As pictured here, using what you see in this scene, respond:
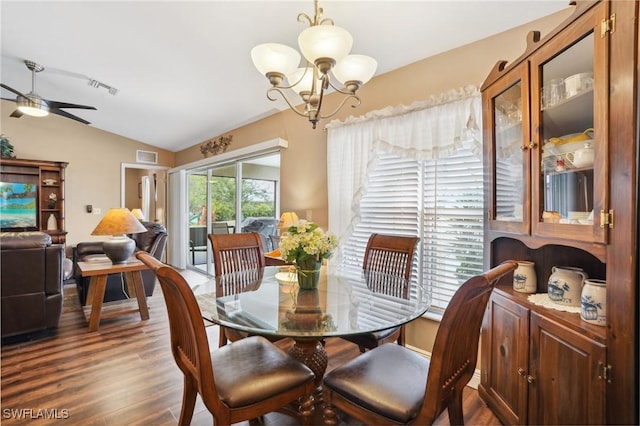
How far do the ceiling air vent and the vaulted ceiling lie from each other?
195cm

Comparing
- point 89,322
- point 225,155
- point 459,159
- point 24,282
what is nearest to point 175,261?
point 225,155

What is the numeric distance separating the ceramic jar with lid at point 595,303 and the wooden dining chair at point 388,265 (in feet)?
2.88

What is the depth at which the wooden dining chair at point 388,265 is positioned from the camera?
6.53 ft

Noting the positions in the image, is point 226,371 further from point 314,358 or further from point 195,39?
point 195,39

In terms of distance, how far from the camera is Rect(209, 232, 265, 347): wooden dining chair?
238cm

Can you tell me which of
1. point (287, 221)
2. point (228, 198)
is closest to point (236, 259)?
point (287, 221)

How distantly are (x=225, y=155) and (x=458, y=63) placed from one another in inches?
145

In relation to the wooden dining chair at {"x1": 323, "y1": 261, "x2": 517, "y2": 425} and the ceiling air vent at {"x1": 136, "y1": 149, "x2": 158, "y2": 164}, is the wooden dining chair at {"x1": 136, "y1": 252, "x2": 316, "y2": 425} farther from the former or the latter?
the ceiling air vent at {"x1": 136, "y1": 149, "x2": 158, "y2": 164}

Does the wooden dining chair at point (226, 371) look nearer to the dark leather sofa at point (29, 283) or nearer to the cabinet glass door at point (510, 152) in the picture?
the cabinet glass door at point (510, 152)

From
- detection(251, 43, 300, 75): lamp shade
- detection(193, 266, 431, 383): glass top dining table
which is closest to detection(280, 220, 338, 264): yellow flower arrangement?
detection(193, 266, 431, 383): glass top dining table

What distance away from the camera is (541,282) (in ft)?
5.84

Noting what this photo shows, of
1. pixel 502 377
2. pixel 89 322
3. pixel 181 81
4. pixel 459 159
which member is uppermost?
pixel 181 81

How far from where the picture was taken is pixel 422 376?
138 cm

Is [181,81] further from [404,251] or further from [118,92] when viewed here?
[404,251]
